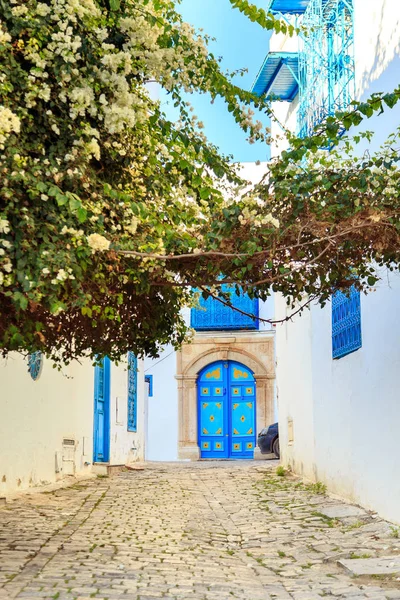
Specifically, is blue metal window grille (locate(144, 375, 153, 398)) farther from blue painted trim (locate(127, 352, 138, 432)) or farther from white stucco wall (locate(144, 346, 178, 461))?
blue painted trim (locate(127, 352, 138, 432))

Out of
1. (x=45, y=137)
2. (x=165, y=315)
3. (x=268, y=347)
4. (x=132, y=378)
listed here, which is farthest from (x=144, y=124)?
(x=268, y=347)

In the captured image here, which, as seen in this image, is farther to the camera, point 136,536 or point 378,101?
point 136,536

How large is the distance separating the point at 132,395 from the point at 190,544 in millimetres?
10978

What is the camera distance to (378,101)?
15.6 feet

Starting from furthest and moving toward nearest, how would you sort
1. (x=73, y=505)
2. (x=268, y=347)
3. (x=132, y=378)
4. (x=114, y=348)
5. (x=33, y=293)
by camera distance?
(x=268, y=347)
(x=132, y=378)
(x=73, y=505)
(x=114, y=348)
(x=33, y=293)

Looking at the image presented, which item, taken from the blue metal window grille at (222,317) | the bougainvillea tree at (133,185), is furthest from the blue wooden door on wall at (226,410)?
the bougainvillea tree at (133,185)

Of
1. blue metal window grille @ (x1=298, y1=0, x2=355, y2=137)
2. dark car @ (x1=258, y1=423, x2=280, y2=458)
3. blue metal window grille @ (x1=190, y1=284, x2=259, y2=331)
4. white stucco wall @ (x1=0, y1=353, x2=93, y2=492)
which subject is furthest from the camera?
blue metal window grille @ (x1=190, y1=284, x2=259, y2=331)

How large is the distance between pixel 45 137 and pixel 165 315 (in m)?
2.67

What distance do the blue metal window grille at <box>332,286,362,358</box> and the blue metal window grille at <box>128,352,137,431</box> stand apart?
7.98m

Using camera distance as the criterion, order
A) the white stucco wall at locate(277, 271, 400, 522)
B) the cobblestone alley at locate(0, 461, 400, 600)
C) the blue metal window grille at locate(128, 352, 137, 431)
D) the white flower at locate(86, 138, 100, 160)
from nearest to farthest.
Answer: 1. the white flower at locate(86, 138, 100, 160)
2. the cobblestone alley at locate(0, 461, 400, 600)
3. the white stucco wall at locate(277, 271, 400, 522)
4. the blue metal window grille at locate(128, 352, 137, 431)

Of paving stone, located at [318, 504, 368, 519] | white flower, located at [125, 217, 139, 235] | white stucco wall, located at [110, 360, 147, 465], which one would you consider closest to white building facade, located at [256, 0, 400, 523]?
paving stone, located at [318, 504, 368, 519]

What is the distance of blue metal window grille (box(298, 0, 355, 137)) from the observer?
9.51m

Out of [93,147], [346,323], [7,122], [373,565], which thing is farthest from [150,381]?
[7,122]

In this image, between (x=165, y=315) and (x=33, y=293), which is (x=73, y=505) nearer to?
(x=165, y=315)
